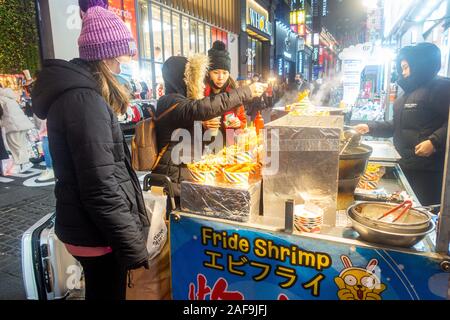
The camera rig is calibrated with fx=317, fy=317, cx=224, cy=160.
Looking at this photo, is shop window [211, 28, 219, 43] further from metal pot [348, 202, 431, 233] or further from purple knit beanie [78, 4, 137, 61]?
metal pot [348, 202, 431, 233]

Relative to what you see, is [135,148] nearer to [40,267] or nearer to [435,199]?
[40,267]

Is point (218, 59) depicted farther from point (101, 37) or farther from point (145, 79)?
point (145, 79)

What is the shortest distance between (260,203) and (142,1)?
10273mm

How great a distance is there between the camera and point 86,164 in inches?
62.6

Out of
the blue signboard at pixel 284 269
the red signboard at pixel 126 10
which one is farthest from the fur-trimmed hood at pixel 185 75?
the red signboard at pixel 126 10

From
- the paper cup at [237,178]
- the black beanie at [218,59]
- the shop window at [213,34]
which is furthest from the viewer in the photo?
the shop window at [213,34]

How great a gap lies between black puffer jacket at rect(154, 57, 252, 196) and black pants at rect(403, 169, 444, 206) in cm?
200

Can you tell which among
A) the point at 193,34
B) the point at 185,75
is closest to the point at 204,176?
the point at 185,75

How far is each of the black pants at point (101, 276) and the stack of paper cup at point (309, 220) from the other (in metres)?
1.11

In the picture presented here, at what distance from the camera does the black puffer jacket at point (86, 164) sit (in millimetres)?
1592

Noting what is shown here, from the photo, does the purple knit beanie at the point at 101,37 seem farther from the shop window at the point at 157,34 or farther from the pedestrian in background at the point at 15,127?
the shop window at the point at 157,34

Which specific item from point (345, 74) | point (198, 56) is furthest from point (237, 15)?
point (198, 56)

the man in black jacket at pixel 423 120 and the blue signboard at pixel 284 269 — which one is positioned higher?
the man in black jacket at pixel 423 120

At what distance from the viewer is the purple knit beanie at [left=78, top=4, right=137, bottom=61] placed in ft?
5.86
